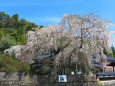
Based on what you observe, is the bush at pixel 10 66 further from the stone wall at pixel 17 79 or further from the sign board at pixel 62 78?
the sign board at pixel 62 78

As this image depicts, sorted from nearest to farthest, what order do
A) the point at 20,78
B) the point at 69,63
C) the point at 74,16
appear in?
the point at 20,78 → the point at 74,16 → the point at 69,63

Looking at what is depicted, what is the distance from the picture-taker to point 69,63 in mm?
11750

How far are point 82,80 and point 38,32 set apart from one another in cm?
556

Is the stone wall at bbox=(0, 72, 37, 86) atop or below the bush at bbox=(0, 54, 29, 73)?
below

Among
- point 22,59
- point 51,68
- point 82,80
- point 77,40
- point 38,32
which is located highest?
point 38,32

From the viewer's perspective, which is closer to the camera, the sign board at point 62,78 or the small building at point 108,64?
the sign board at point 62,78

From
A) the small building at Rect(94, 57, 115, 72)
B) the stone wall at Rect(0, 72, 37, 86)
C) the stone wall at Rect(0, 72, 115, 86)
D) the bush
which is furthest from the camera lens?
the small building at Rect(94, 57, 115, 72)

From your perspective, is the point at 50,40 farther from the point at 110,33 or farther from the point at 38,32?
the point at 110,33

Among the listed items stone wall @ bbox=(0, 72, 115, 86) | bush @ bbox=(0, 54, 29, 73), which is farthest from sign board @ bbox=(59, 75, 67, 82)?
bush @ bbox=(0, 54, 29, 73)

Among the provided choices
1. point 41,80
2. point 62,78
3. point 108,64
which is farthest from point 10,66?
point 108,64

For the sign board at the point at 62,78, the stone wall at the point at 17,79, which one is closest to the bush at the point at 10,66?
the stone wall at the point at 17,79

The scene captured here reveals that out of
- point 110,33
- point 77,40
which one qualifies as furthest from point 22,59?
point 110,33

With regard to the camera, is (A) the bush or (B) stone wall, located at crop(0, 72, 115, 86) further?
(A) the bush

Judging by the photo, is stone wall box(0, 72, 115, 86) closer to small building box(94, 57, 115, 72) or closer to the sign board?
the sign board
